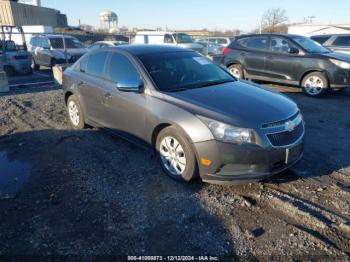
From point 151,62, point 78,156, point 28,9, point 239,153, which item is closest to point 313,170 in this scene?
point 239,153

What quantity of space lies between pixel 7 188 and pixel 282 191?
11.5 ft

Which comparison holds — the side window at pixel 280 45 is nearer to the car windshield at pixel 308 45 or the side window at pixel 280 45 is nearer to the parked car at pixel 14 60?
the car windshield at pixel 308 45

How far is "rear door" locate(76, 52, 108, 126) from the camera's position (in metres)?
5.11

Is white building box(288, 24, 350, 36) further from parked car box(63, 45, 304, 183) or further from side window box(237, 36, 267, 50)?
parked car box(63, 45, 304, 183)

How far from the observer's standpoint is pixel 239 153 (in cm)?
340

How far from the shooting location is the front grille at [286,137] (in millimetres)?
3484

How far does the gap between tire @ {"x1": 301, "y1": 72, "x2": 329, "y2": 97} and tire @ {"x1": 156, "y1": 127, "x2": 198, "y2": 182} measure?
20.9 feet

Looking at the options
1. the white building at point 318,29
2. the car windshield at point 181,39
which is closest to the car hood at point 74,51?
the car windshield at point 181,39

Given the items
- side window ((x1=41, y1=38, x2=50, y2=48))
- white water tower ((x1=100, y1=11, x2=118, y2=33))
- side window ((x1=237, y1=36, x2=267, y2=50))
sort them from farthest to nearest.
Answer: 1. white water tower ((x1=100, y1=11, x2=118, y2=33))
2. side window ((x1=41, y1=38, x2=50, y2=48))
3. side window ((x1=237, y1=36, x2=267, y2=50))

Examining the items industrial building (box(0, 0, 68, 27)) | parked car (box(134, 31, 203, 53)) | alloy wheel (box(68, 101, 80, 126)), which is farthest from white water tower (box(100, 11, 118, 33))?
alloy wheel (box(68, 101, 80, 126))

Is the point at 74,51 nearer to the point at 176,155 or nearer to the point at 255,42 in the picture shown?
the point at 255,42

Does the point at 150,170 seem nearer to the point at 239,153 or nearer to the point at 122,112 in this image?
the point at 122,112

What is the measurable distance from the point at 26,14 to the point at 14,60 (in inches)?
1622

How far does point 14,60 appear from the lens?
44.5 ft
